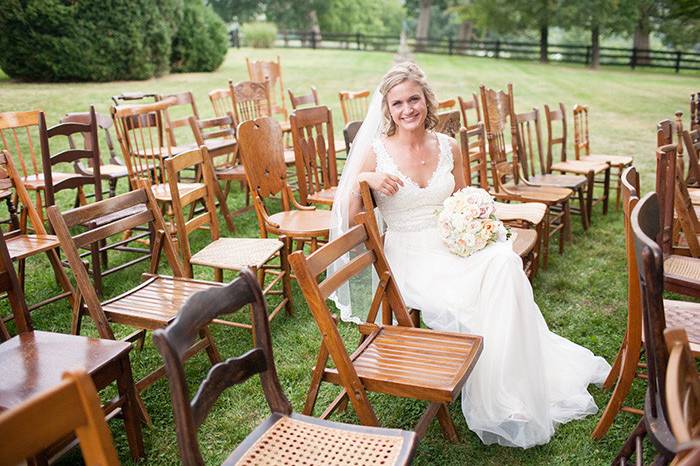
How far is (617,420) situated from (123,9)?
1524cm

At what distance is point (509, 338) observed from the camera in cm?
299

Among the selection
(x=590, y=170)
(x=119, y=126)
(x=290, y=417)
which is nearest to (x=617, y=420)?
(x=290, y=417)

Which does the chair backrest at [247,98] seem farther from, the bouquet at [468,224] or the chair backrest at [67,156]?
the bouquet at [468,224]

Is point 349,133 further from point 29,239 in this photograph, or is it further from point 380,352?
point 380,352

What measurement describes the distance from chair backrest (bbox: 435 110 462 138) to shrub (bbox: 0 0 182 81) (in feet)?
36.3

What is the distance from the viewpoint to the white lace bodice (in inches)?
146

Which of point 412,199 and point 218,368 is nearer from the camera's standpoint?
point 218,368

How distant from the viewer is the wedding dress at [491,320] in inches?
117

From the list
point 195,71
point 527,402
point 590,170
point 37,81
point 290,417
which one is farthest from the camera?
point 195,71

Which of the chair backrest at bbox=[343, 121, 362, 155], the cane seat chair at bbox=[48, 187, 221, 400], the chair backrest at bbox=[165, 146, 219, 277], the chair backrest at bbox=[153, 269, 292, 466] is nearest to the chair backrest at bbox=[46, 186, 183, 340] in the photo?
the cane seat chair at bbox=[48, 187, 221, 400]

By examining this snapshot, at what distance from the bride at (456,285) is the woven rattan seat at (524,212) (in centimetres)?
94

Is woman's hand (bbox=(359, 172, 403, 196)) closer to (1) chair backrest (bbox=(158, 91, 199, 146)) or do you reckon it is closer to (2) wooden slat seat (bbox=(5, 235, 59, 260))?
(2) wooden slat seat (bbox=(5, 235, 59, 260))

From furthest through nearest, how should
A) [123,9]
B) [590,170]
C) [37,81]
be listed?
[123,9] → [37,81] → [590,170]

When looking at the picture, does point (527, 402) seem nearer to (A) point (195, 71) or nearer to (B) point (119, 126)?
(B) point (119, 126)
